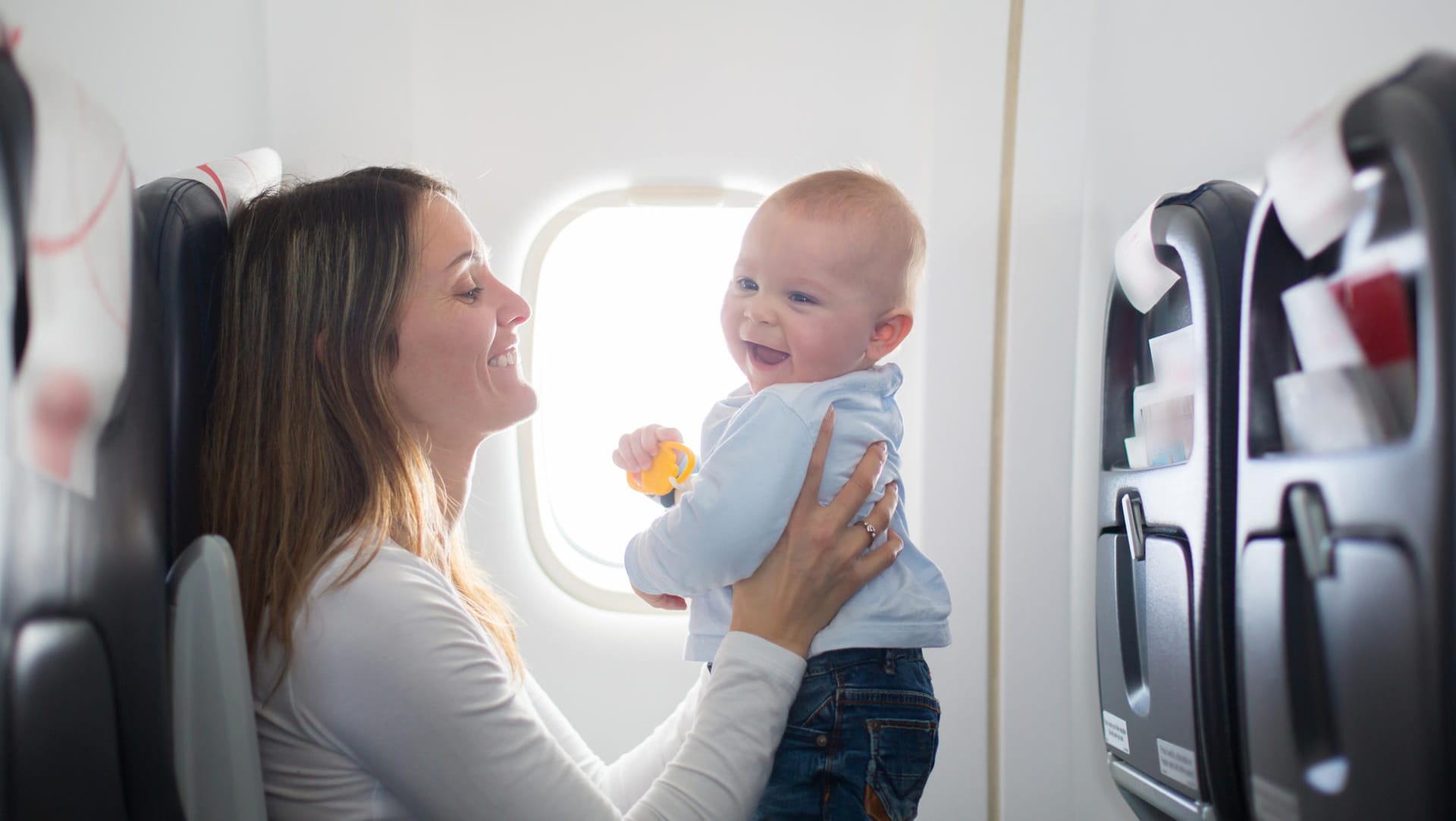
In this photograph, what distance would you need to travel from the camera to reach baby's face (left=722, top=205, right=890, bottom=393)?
4.27 feet

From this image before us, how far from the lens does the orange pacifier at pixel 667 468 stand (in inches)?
55.7

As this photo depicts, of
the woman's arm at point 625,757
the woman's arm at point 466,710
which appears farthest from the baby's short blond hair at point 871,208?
the woman's arm at point 625,757

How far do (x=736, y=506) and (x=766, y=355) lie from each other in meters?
0.28

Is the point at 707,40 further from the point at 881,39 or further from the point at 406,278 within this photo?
the point at 406,278

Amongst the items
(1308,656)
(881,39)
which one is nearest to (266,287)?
(881,39)

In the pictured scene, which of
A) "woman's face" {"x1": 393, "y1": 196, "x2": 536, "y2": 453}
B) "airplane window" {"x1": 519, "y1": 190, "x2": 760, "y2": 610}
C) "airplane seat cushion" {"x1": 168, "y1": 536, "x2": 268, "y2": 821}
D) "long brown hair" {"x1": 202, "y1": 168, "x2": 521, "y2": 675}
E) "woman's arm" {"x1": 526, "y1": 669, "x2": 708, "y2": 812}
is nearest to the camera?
"airplane seat cushion" {"x1": 168, "y1": 536, "x2": 268, "y2": 821}

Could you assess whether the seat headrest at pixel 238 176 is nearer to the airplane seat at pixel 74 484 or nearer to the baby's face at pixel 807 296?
the airplane seat at pixel 74 484

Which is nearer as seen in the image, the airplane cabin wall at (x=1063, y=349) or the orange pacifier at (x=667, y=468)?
the orange pacifier at (x=667, y=468)

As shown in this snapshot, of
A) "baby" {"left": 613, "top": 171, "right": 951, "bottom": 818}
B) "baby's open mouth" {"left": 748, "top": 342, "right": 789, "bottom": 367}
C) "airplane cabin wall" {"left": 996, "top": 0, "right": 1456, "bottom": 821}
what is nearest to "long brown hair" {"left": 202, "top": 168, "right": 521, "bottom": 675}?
"baby" {"left": 613, "top": 171, "right": 951, "bottom": 818}

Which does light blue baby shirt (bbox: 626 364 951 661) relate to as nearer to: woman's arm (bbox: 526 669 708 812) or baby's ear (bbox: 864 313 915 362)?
baby's ear (bbox: 864 313 915 362)

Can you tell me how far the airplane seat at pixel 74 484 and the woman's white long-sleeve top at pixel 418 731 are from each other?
24 centimetres

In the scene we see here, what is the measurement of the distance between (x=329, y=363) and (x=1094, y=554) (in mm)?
1388

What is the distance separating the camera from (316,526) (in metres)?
1.14

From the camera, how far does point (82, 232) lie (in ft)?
2.01
